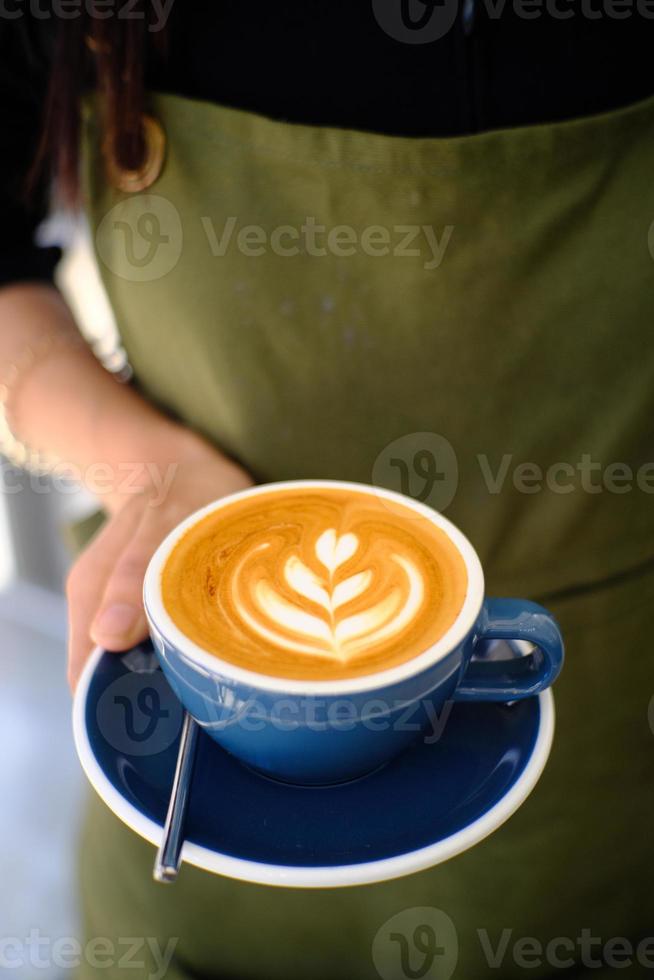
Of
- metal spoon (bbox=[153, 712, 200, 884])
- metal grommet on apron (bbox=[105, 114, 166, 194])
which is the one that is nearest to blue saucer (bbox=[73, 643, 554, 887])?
metal spoon (bbox=[153, 712, 200, 884])

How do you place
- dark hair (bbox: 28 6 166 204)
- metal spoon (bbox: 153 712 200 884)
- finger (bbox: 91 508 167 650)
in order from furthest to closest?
dark hair (bbox: 28 6 166 204) < finger (bbox: 91 508 167 650) < metal spoon (bbox: 153 712 200 884)

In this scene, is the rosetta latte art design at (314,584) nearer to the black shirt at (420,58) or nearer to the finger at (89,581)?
the finger at (89,581)

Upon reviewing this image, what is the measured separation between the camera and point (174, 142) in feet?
2.35

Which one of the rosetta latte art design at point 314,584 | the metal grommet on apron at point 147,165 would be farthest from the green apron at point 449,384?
the rosetta latte art design at point 314,584

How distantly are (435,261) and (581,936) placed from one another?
0.66 metres

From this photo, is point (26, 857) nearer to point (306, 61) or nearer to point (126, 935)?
point (126, 935)

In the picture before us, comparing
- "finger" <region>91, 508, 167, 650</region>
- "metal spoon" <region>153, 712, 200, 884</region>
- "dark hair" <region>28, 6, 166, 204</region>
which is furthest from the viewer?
"dark hair" <region>28, 6, 166, 204</region>

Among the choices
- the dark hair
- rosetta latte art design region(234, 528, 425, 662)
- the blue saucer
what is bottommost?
the blue saucer

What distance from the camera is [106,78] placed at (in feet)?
2.31

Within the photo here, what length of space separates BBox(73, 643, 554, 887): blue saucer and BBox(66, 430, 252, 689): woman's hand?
34 millimetres

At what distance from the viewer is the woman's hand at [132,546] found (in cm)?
57

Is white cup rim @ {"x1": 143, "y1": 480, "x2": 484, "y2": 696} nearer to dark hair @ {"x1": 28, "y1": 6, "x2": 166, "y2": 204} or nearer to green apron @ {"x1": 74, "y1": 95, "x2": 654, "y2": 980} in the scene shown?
green apron @ {"x1": 74, "y1": 95, "x2": 654, "y2": 980}

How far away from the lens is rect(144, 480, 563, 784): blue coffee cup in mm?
468

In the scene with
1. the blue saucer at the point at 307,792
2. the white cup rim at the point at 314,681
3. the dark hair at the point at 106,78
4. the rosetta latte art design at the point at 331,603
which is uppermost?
the dark hair at the point at 106,78
